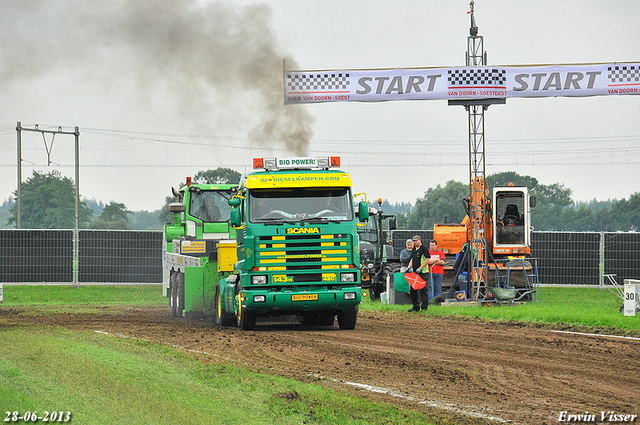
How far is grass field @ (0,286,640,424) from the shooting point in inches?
307

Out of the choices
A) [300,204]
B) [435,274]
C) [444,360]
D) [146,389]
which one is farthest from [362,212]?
[146,389]

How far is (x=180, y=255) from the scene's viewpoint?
68.3 ft

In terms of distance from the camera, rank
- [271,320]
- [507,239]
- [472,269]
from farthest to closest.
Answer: [507,239]
[472,269]
[271,320]

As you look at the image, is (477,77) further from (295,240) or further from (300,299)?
(300,299)

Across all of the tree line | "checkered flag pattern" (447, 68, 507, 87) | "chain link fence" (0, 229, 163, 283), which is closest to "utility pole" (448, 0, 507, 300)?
"checkered flag pattern" (447, 68, 507, 87)

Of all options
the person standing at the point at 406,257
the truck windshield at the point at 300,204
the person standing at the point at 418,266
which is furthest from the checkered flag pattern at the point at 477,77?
the truck windshield at the point at 300,204

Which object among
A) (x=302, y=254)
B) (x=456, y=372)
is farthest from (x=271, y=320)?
(x=456, y=372)

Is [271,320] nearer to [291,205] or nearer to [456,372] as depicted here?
[291,205]

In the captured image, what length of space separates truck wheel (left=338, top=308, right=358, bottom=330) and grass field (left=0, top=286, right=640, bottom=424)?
455 cm

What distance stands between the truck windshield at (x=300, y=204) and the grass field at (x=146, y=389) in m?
3.52

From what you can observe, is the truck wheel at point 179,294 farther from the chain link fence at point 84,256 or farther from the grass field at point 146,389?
the chain link fence at point 84,256

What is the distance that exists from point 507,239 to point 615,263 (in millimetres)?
7784

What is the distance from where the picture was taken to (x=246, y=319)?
1647cm

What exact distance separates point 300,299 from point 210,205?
845 centimetres
